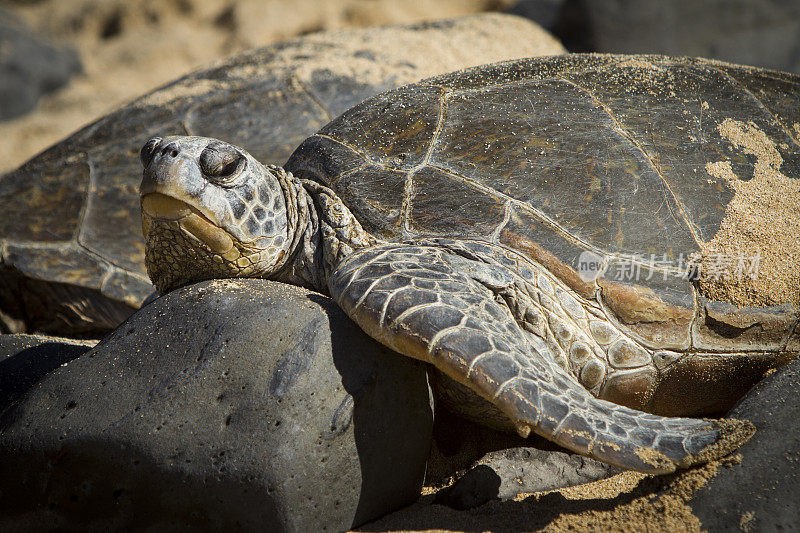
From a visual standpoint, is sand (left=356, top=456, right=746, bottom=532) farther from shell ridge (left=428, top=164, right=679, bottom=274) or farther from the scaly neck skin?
the scaly neck skin

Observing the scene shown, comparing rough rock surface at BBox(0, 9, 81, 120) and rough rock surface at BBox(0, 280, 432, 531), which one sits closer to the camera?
rough rock surface at BBox(0, 280, 432, 531)

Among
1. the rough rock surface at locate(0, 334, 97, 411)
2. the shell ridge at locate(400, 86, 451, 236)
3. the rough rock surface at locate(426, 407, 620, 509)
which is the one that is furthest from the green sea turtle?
the rough rock surface at locate(0, 334, 97, 411)

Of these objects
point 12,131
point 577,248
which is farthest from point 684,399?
point 12,131

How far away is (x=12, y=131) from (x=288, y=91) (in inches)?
161

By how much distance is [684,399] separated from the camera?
2.30m

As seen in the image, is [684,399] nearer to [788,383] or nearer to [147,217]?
[788,383]

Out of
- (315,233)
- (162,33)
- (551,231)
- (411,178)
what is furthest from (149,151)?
(162,33)

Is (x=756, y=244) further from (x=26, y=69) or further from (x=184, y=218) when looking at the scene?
(x=26, y=69)

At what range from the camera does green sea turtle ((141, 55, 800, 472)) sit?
2.09 meters

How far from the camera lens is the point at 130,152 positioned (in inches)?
155

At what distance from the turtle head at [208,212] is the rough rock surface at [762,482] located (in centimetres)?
175

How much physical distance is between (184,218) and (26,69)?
20.0 feet

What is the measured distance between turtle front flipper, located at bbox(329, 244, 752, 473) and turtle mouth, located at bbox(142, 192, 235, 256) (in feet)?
1.79

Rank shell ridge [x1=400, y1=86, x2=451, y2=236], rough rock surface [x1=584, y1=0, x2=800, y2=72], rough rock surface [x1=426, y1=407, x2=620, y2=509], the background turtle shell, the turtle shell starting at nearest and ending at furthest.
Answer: rough rock surface [x1=426, y1=407, x2=620, y2=509]
the turtle shell
shell ridge [x1=400, y1=86, x2=451, y2=236]
the background turtle shell
rough rock surface [x1=584, y1=0, x2=800, y2=72]
